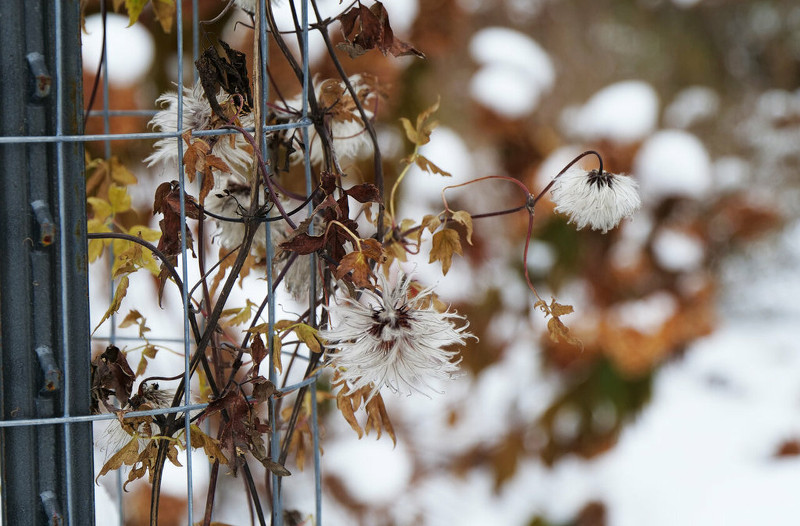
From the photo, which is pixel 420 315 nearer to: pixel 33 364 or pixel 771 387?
pixel 33 364

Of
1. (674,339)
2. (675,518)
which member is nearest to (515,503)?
(675,518)

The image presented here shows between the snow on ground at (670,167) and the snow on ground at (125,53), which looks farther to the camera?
the snow on ground at (670,167)

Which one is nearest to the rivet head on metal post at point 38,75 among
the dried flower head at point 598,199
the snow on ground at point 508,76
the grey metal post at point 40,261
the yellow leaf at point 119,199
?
the grey metal post at point 40,261

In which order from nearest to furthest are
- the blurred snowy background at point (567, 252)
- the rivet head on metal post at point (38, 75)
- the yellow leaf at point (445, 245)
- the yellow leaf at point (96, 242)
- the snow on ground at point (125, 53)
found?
the rivet head on metal post at point (38, 75), the yellow leaf at point (445, 245), the yellow leaf at point (96, 242), the snow on ground at point (125, 53), the blurred snowy background at point (567, 252)

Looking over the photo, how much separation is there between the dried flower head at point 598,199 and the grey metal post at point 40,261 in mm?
331

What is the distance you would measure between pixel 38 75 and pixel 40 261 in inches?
4.7

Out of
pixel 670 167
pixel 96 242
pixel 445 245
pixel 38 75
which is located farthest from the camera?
pixel 670 167

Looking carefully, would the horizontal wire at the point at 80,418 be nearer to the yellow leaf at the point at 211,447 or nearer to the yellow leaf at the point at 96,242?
the yellow leaf at the point at 211,447

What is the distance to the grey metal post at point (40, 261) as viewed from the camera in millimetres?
546

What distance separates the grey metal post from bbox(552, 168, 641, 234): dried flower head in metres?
0.33

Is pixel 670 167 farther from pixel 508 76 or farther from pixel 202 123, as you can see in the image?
pixel 202 123

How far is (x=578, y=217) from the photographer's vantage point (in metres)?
0.59

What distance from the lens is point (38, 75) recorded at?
542mm

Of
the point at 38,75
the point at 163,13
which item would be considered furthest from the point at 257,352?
the point at 163,13
